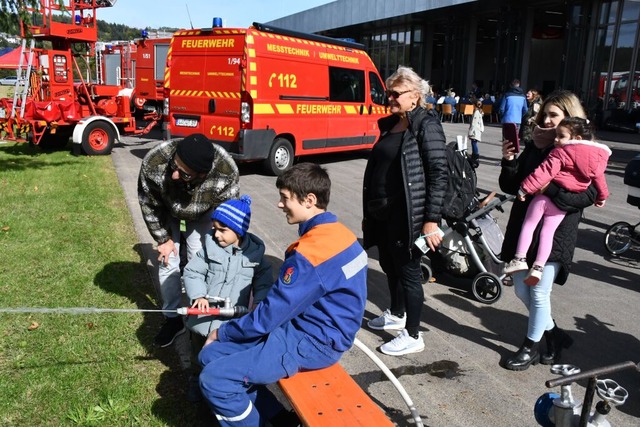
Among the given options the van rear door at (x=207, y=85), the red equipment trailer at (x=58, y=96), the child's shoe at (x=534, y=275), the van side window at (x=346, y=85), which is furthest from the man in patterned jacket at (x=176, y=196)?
the red equipment trailer at (x=58, y=96)

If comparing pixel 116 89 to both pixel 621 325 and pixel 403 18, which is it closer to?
pixel 621 325

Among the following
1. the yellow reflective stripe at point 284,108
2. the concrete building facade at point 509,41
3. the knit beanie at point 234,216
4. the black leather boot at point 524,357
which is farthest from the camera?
the concrete building facade at point 509,41

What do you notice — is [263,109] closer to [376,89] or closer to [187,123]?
[187,123]

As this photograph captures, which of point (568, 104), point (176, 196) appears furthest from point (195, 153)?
point (568, 104)

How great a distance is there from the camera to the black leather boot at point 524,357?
386 cm

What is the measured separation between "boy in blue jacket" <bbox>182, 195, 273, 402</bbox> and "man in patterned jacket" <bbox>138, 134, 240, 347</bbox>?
462 millimetres

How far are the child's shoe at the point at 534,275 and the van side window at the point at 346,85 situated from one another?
8908mm

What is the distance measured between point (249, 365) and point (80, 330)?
2.09m

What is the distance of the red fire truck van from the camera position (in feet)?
32.9

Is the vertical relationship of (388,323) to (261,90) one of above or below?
below

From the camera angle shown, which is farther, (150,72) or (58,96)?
(150,72)

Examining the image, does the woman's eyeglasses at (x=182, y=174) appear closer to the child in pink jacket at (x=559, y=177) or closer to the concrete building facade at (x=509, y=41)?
the child in pink jacket at (x=559, y=177)

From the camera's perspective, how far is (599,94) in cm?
2498

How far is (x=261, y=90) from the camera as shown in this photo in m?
10.1
